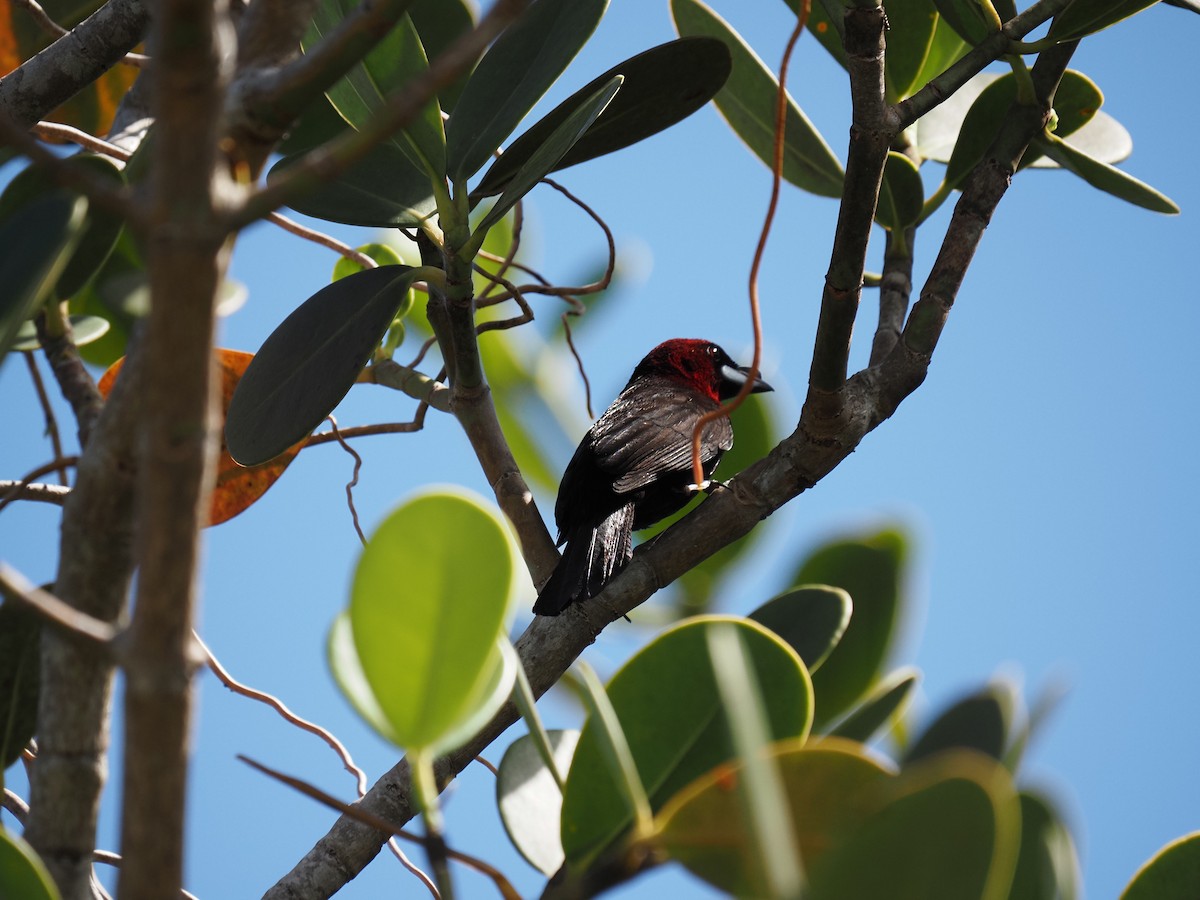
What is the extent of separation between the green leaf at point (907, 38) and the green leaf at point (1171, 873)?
146cm

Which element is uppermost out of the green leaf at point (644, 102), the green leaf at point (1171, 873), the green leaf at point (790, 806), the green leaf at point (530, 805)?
the green leaf at point (644, 102)

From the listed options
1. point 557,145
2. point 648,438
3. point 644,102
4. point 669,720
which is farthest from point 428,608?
point 648,438

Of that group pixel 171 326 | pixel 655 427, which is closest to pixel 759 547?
pixel 655 427

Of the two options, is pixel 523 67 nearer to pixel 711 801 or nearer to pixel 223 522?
pixel 223 522

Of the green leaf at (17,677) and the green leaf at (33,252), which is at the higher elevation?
the green leaf at (33,252)

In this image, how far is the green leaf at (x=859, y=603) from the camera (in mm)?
1229

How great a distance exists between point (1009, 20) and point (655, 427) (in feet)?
5.46

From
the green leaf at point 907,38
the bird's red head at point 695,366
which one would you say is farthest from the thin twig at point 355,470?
the bird's red head at point 695,366

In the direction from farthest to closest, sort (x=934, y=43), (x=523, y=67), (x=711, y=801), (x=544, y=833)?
1. (x=934, y=43)
2. (x=523, y=67)
3. (x=544, y=833)
4. (x=711, y=801)

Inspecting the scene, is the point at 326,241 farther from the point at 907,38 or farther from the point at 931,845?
the point at 931,845

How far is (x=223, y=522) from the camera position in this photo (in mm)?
2092

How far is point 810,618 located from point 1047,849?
0.35 m

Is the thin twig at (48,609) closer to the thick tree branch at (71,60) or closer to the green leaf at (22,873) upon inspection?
the green leaf at (22,873)

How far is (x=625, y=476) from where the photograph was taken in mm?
2941
